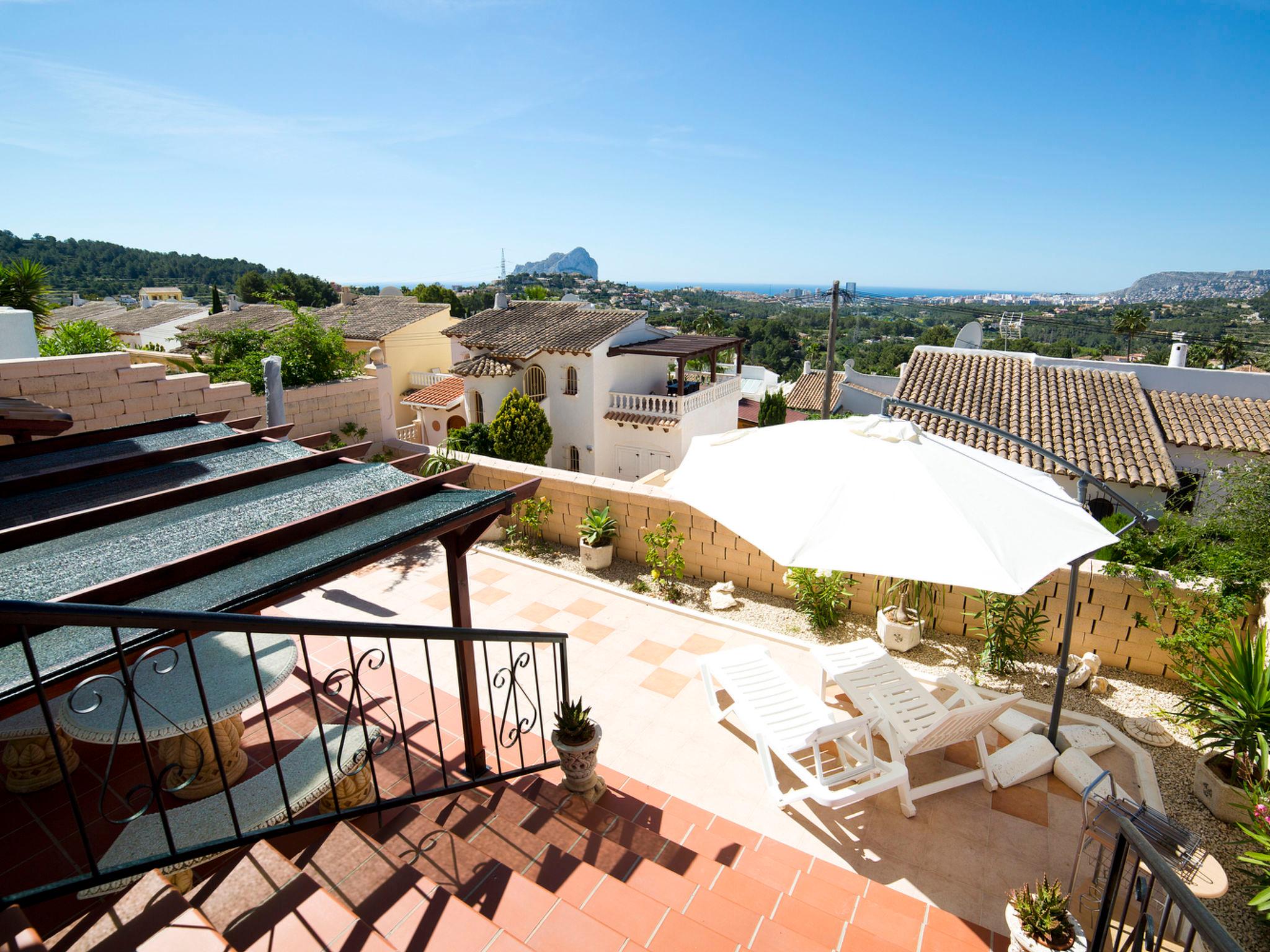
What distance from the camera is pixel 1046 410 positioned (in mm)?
14086

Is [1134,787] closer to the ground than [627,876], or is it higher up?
closer to the ground

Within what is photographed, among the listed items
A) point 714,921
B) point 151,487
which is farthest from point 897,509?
point 151,487

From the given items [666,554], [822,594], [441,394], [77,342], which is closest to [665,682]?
[822,594]

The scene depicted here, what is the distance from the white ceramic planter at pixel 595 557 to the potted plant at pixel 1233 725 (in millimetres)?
6190

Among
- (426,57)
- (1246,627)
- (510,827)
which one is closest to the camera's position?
(510,827)

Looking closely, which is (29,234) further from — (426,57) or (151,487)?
(151,487)

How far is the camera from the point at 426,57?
1448cm

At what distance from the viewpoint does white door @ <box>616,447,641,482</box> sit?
69.9ft

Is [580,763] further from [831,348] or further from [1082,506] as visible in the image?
[831,348]

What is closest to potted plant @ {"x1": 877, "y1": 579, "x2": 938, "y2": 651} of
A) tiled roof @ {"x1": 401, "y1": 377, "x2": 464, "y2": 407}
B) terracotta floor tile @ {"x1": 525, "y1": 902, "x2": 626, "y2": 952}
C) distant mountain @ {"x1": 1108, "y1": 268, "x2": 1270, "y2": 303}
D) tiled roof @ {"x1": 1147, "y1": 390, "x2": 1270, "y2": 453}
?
terracotta floor tile @ {"x1": 525, "y1": 902, "x2": 626, "y2": 952}

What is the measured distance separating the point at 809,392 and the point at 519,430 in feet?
86.3

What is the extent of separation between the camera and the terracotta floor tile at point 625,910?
283 cm

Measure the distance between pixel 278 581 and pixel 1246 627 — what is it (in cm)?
791

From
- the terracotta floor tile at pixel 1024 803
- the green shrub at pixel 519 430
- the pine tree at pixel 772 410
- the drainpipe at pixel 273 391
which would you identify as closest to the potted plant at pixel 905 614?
the terracotta floor tile at pixel 1024 803
